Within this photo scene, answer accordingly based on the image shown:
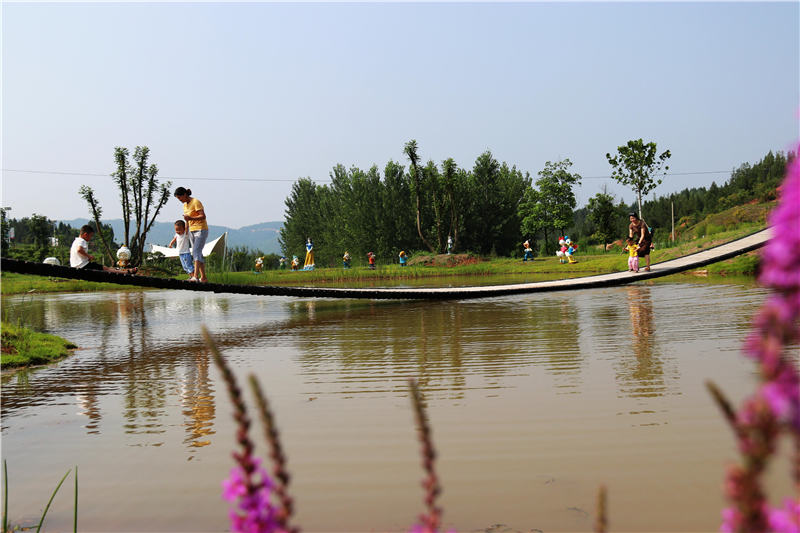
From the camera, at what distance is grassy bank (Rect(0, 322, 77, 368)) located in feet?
25.1

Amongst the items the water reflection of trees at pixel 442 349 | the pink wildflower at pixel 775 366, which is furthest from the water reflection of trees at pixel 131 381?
the pink wildflower at pixel 775 366

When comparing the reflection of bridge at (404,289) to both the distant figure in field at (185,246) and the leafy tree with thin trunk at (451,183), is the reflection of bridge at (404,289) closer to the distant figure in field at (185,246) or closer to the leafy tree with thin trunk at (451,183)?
the distant figure in field at (185,246)

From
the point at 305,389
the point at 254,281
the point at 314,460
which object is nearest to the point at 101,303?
the point at 254,281

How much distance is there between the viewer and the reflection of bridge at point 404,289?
9.11 m

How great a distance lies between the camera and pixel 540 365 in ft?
20.2

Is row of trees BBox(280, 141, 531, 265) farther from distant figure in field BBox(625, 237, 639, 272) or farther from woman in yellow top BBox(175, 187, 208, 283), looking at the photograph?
woman in yellow top BBox(175, 187, 208, 283)

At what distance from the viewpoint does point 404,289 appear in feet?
43.9

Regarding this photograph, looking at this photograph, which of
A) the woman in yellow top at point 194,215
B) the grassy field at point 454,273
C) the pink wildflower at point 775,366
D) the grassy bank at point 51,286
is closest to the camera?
the pink wildflower at point 775,366

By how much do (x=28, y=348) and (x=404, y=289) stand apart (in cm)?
721

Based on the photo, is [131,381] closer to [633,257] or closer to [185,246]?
[185,246]

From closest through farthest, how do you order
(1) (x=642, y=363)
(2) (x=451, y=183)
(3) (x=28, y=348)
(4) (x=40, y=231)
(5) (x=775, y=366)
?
(5) (x=775, y=366)
(1) (x=642, y=363)
(3) (x=28, y=348)
(4) (x=40, y=231)
(2) (x=451, y=183)

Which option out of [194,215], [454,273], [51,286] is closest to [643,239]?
[194,215]

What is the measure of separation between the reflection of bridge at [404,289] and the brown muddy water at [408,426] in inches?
44.1

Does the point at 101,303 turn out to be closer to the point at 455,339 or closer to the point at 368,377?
the point at 455,339
